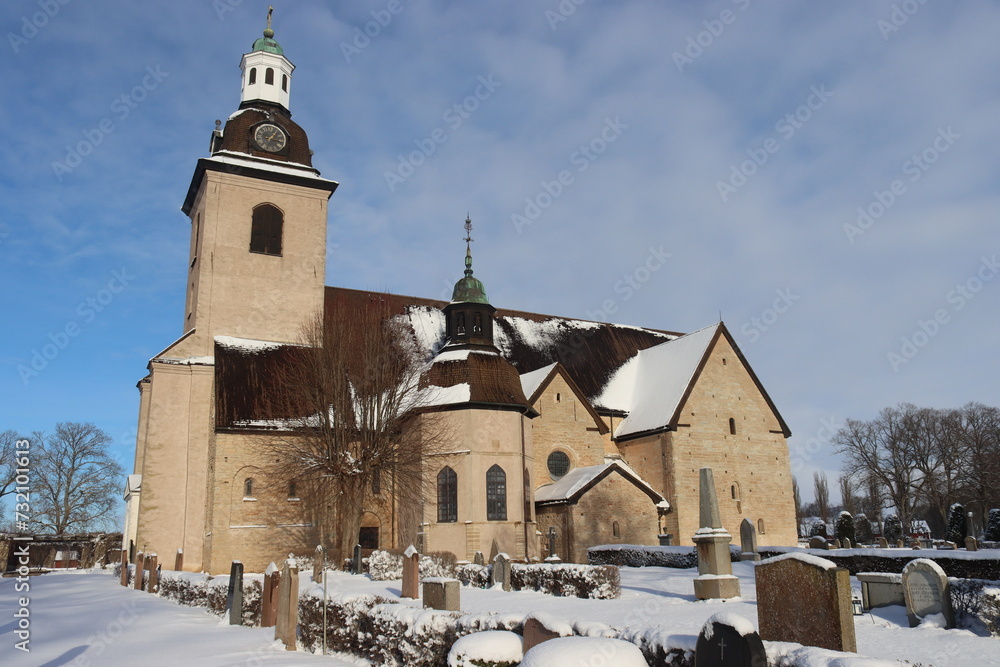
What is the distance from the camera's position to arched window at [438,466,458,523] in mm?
25141

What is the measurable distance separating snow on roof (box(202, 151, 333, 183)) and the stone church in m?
0.10

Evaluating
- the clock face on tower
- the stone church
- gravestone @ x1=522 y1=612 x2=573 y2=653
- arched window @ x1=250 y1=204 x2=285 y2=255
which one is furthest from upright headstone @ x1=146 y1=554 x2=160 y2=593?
gravestone @ x1=522 y1=612 x2=573 y2=653

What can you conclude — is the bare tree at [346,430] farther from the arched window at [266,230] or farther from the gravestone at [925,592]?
the gravestone at [925,592]

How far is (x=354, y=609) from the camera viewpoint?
11719 millimetres

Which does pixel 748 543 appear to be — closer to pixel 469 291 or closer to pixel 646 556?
pixel 646 556

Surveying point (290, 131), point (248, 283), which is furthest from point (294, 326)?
point (290, 131)

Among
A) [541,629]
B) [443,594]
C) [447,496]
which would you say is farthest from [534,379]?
[541,629]

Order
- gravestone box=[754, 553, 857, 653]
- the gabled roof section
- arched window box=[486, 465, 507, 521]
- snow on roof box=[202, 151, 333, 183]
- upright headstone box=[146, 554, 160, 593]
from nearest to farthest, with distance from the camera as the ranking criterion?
gravestone box=[754, 553, 857, 653], upright headstone box=[146, 554, 160, 593], arched window box=[486, 465, 507, 521], the gabled roof section, snow on roof box=[202, 151, 333, 183]

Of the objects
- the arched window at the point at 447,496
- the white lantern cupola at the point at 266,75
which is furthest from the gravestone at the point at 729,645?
the white lantern cupola at the point at 266,75

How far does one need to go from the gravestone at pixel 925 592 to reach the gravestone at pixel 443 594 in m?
7.02

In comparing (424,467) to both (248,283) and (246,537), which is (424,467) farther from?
(248,283)

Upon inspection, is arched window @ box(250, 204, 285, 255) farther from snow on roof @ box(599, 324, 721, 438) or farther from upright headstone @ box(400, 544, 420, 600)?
upright headstone @ box(400, 544, 420, 600)

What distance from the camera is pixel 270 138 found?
1224 inches

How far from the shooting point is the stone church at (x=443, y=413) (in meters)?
25.4
